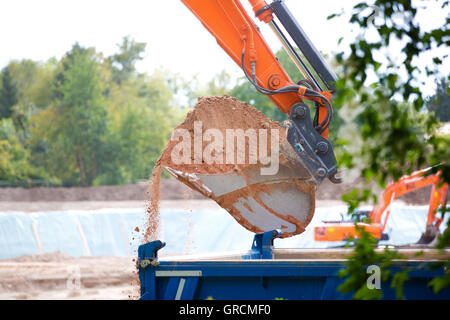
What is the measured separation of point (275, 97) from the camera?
194 inches

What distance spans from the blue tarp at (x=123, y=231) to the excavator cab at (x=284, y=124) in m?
9.60

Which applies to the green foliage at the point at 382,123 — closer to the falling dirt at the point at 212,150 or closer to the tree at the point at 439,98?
the tree at the point at 439,98

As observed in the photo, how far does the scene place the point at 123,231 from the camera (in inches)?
642

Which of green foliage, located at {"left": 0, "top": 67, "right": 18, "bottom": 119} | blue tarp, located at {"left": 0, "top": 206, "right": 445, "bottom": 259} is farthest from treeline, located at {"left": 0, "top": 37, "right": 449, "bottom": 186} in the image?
blue tarp, located at {"left": 0, "top": 206, "right": 445, "bottom": 259}

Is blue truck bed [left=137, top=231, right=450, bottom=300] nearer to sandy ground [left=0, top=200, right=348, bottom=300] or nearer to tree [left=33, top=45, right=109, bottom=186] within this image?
sandy ground [left=0, top=200, right=348, bottom=300]

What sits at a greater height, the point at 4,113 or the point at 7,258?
the point at 4,113

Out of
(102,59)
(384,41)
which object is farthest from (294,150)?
(102,59)

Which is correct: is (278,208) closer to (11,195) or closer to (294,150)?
(294,150)

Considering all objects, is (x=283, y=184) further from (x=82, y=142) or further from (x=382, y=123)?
(x=82, y=142)

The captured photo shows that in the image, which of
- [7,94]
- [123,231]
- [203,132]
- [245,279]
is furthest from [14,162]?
[245,279]

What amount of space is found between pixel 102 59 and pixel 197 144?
5043 cm

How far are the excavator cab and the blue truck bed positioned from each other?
4.29 feet
